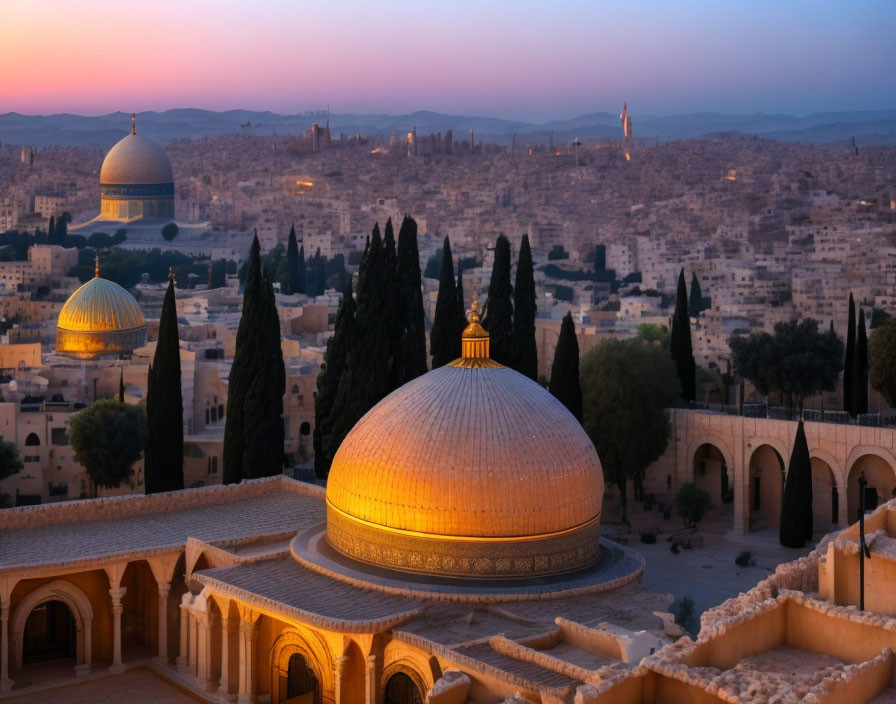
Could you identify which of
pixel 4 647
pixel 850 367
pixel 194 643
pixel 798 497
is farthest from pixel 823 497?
pixel 4 647

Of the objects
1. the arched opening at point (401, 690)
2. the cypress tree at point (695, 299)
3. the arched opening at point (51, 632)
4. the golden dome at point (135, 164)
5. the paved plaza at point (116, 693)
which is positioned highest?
the golden dome at point (135, 164)

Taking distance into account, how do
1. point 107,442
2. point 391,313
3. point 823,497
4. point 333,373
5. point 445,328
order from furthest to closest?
A: point 107,442 < point 445,328 < point 823,497 < point 333,373 < point 391,313

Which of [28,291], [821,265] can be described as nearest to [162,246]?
[28,291]

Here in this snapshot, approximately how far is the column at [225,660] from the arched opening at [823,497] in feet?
37.7

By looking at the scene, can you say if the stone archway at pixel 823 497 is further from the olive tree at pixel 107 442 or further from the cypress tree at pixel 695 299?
the cypress tree at pixel 695 299

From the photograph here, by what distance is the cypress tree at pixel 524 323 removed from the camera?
26297 millimetres

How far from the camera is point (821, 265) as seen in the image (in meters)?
81.9

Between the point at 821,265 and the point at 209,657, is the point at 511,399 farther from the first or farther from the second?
the point at 821,265

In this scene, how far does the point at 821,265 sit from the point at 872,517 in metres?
71.7

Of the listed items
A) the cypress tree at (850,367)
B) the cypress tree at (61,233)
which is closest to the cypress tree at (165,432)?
the cypress tree at (850,367)

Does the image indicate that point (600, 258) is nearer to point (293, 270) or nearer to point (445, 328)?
point (293, 270)

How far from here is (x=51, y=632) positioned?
19234 millimetres

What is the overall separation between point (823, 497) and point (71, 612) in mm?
12569

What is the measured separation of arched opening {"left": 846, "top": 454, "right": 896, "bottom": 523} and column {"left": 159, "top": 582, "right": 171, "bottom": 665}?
11193 mm
